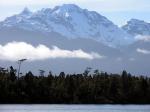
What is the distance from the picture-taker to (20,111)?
128 m

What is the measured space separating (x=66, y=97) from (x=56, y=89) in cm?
451

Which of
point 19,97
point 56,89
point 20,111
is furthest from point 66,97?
point 20,111

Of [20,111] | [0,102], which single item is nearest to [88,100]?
[0,102]

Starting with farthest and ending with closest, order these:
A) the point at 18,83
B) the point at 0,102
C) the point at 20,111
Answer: the point at 18,83 < the point at 0,102 < the point at 20,111

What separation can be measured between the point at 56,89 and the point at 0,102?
20779 mm

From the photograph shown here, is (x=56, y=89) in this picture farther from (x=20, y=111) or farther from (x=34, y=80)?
(x=20, y=111)

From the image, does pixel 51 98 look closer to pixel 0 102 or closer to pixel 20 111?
pixel 0 102

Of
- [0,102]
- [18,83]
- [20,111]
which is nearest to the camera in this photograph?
[20,111]

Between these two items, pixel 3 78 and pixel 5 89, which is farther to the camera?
pixel 3 78

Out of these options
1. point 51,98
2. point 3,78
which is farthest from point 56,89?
point 3,78

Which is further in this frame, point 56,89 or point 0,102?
point 56,89

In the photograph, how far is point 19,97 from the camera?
185 m

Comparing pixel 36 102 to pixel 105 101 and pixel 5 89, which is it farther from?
pixel 105 101

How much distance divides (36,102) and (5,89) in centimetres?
999
